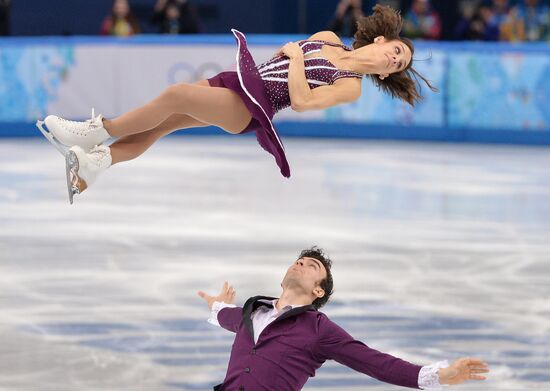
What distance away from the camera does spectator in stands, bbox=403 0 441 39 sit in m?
15.4

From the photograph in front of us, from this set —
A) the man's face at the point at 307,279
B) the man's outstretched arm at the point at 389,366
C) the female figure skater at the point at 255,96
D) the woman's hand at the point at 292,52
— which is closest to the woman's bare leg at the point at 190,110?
the female figure skater at the point at 255,96

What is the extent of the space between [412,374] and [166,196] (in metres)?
7.11

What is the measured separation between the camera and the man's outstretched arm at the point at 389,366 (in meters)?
3.77

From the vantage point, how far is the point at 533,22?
16.0 metres

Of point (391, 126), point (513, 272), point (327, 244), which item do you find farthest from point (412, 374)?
point (391, 126)

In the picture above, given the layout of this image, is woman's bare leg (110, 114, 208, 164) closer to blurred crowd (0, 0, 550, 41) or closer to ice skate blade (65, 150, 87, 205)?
ice skate blade (65, 150, 87, 205)

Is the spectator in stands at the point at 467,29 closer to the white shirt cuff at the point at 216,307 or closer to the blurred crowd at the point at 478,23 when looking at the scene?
the blurred crowd at the point at 478,23

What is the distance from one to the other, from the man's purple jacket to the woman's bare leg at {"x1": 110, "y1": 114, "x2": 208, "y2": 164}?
1.19 metres

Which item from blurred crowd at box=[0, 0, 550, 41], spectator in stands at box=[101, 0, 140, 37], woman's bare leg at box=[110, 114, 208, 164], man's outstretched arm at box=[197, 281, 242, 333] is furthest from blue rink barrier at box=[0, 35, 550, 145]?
man's outstretched arm at box=[197, 281, 242, 333]

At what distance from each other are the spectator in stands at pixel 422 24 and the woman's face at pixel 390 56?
10376 mm

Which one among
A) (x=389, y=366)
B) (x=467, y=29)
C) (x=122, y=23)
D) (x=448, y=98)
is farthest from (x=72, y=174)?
(x=467, y=29)

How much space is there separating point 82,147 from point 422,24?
10875mm

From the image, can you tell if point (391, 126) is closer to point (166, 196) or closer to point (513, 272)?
point (166, 196)

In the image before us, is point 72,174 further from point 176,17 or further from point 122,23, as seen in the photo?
point 176,17
